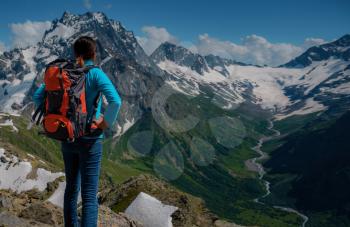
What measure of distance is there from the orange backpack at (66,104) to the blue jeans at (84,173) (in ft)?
1.78

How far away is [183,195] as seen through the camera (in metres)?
37.3

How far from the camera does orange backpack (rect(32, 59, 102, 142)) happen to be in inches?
445

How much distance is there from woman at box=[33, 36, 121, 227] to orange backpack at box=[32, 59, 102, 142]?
0.88 feet

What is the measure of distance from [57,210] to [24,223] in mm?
3967

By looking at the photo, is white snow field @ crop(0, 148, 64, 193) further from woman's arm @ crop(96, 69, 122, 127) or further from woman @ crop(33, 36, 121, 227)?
woman's arm @ crop(96, 69, 122, 127)

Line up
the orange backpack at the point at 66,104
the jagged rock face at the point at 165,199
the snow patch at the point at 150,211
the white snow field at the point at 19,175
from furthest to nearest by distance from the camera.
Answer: the white snow field at the point at 19,175 → the jagged rock face at the point at 165,199 → the snow patch at the point at 150,211 → the orange backpack at the point at 66,104

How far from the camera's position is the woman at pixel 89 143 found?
1148 centimetres

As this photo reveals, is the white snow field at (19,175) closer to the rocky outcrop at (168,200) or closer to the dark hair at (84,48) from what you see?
the rocky outcrop at (168,200)

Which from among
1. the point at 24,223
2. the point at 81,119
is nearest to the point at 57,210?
the point at 24,223

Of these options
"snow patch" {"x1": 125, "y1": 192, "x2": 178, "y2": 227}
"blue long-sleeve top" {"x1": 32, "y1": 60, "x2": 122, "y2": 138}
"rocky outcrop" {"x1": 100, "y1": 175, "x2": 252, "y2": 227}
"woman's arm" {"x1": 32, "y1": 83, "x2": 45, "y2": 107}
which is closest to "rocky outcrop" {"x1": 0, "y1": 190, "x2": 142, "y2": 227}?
"woman's arm" {"x1": 32, "y1": 83, "x2": 45, "y2": 107}

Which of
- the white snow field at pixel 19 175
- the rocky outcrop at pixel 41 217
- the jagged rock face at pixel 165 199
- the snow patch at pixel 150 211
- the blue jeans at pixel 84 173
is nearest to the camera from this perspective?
the blue jeans at pixel 84 173

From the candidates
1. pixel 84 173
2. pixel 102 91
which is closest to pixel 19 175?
pixel 84 173

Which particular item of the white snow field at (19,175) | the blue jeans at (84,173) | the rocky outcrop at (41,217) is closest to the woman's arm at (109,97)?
the blue jeans at (84,173)

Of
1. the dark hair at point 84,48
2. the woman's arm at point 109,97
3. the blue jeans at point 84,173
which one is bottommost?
the blue jeans at point 84,173
